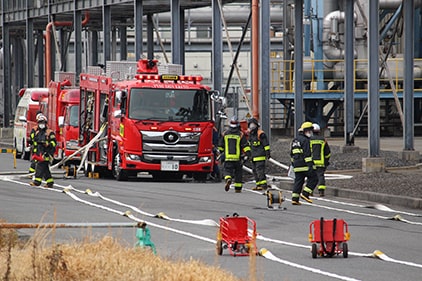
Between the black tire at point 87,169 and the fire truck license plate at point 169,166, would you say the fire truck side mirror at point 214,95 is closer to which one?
the fire truck license plate at point 169,166

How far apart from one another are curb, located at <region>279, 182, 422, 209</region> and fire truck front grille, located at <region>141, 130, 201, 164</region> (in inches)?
204

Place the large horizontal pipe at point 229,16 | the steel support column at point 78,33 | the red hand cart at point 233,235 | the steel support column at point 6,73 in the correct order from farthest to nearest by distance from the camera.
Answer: the large horizontal pipe at point 229,16, the steel support column at point 6,73, the steel support column at point 78,33, the red hand cart at point 233,235

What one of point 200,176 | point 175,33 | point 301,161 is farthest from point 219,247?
point 175,33

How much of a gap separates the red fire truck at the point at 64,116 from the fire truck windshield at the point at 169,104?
611 cm

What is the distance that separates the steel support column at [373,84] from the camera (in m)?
31.0

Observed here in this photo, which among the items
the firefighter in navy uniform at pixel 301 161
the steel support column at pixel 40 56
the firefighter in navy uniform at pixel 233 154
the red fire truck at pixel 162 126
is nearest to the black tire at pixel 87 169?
the red fire truck at pixel 162 126

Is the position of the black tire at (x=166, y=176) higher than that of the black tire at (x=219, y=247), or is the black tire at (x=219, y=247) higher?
the black tire at (x=219, y=247)

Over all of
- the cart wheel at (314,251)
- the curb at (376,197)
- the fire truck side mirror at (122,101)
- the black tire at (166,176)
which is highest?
the fire truck side mirror at (122,101)

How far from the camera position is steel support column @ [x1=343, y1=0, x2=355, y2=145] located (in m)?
38.7

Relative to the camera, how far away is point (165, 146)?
99.9 feet

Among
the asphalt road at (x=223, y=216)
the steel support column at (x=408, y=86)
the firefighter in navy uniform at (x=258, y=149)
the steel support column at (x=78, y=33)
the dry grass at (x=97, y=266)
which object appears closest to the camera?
the dry grass at (x=97, y=266)

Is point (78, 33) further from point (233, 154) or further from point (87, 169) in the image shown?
point (233, 154)

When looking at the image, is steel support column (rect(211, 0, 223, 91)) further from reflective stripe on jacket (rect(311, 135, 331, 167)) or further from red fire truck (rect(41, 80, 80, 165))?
reflective stripe on jacket (rect(311, 135, 331, 167))

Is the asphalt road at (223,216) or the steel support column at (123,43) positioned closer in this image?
the asphalt road at (223,216)
